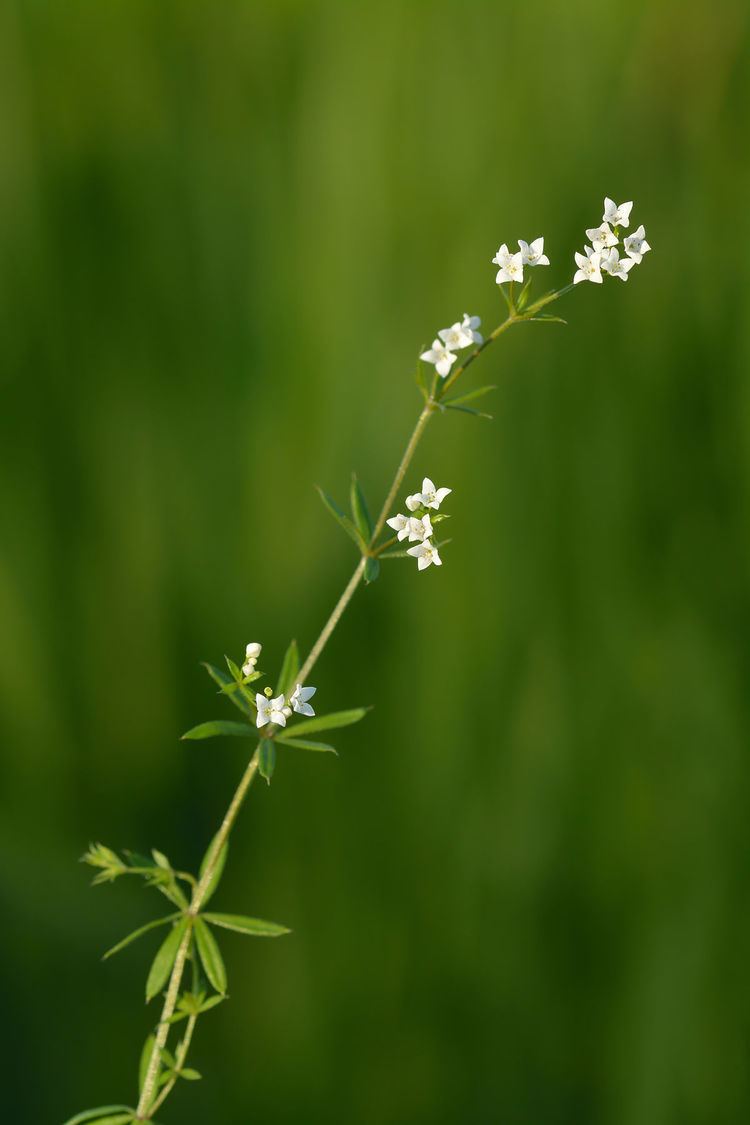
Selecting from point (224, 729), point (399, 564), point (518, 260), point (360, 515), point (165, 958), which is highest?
point (399, 564)

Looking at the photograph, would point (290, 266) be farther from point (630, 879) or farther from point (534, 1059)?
point (534, 1059)

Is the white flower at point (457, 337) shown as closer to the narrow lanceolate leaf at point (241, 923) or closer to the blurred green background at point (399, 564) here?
the narrow lanceolate leaf at point (241, 923)

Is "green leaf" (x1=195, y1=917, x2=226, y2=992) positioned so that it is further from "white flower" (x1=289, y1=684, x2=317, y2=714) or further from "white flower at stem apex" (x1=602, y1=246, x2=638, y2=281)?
"white flower at stem apex" (x1=602, y1=246, x2=638, y2=281)

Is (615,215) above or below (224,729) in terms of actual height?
above

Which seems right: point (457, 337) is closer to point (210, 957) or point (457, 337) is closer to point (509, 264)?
point (509, 264)

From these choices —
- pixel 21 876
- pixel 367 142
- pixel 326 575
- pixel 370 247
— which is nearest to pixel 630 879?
pixel 326 575

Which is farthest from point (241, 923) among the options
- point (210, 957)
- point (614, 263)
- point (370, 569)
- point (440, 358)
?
point (614, 263)

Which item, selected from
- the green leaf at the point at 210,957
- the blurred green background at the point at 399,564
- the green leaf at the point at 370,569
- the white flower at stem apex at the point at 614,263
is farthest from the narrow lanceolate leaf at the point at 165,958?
the blurred green background at the point at 399,564

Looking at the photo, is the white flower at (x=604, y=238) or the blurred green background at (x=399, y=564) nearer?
the white flower at (x=604, y=238)
